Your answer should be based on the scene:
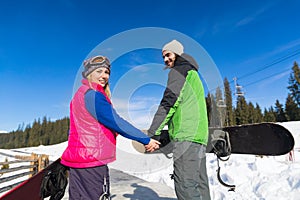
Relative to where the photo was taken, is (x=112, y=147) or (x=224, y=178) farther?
(x=224, y=178)

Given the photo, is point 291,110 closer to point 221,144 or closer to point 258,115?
point 258,115

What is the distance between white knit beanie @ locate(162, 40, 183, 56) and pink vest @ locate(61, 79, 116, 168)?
81 centimetres

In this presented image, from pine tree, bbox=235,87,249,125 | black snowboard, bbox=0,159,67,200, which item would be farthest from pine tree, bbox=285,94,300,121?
black snowboard, bbox=0,159,67,200

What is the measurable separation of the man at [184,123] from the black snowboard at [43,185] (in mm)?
791

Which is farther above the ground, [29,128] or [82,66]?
[29,128]

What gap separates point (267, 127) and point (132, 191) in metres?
2.69

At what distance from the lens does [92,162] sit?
4.60ft

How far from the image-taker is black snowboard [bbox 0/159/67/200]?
1.04 m

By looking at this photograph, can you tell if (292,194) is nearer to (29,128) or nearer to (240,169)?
(240,169)

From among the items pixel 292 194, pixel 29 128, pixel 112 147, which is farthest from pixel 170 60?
pixel 29 128

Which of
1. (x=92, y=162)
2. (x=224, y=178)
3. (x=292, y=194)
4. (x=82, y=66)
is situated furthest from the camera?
(x=224, y=178)

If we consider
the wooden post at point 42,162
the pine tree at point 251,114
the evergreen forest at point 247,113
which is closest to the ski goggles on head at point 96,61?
the wooden post at point 42,162

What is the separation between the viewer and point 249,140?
2162 mm

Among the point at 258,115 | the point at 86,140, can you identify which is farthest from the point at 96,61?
the point at 258,115
